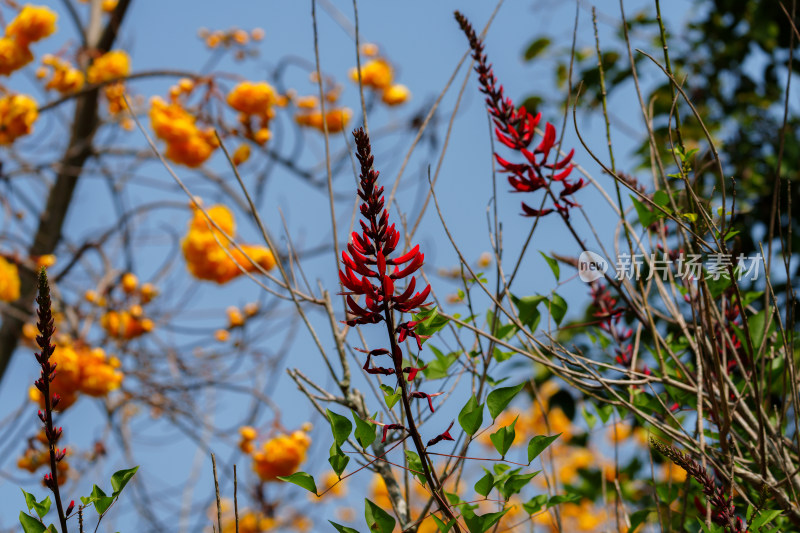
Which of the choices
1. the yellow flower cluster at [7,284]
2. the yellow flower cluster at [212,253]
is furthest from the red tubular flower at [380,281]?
the yellow flower cluster at [7,284]

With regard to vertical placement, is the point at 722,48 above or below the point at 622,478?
above

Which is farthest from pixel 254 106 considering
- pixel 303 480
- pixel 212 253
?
pixel 303 480

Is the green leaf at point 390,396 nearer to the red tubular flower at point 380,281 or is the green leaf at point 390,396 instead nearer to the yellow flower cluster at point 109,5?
the red tubular flower at point 380,281

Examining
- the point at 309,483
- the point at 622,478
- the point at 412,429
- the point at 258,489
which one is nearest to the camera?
the point at 412,429

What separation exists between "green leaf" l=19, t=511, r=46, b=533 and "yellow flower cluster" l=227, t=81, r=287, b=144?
1858 millimetres

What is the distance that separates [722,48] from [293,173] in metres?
1.84

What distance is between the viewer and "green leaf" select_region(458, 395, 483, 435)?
0.66 meters

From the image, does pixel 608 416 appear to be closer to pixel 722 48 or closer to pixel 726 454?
pixel 726 454

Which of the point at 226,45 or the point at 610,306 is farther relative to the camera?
the point at 226,45

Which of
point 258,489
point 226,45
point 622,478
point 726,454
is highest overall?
point 226,45

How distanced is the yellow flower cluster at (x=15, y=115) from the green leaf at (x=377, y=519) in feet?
7.30

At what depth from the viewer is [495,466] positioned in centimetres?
81

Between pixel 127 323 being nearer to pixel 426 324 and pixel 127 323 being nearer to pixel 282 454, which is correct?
pixel 282 454

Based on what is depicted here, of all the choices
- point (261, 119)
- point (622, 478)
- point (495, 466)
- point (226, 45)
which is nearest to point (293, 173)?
point (261, 119)
